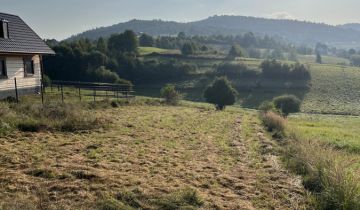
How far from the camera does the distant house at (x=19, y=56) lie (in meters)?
25.5

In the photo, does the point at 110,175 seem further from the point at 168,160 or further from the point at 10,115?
the point at 10,115

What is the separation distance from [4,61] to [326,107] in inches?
2648

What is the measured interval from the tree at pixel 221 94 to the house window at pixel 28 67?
3706 cm

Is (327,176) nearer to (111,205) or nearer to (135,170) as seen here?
(135,170)

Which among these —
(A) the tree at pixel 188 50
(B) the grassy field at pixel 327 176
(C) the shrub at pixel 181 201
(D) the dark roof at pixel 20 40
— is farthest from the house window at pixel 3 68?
(A) the tree at pixel 188 50

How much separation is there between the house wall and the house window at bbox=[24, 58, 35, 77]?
1.03 ft

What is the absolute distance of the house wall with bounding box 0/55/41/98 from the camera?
25.5 metres

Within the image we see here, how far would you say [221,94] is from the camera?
62312 millimetres

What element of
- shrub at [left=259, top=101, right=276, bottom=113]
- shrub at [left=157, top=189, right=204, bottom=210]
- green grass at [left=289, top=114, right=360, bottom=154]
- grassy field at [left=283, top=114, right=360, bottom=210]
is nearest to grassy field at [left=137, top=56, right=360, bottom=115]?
shrub at [left=259, top=101, right=276, bottom=113]

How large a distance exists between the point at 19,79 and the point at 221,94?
3988 cm

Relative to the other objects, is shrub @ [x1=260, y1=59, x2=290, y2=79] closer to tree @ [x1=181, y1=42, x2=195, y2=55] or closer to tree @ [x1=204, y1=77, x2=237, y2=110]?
tree @ [x1=181, y1=42, x2=195, y2=55]

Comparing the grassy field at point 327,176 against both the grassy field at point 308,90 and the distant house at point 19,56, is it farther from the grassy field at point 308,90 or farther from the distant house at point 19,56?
the grassy field at point 308,90

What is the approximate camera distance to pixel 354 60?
200 metres

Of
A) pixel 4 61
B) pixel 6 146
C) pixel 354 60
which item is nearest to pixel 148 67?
pixel 4 61
